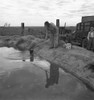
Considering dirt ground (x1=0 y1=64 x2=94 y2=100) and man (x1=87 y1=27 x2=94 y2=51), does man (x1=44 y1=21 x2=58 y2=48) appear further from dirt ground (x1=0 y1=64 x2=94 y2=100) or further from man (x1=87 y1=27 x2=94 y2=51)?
dirt ground (x1=0 y1=64 x2=94 y2=100)

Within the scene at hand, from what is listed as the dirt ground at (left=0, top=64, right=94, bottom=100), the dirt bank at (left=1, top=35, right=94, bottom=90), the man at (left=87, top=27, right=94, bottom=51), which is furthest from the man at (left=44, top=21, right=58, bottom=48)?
the dirt ground at (left=0, top=64, right=94, bottom=100)

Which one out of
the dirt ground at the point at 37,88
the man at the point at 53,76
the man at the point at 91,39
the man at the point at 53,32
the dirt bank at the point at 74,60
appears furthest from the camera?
the man at the point at 53,32

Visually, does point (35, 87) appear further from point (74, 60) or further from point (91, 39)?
point (91, 39)

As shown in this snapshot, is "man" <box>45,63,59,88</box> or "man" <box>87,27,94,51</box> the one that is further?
"man" <box>87,27,94,51</box>

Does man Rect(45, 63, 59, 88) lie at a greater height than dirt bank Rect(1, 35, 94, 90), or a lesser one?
lesser

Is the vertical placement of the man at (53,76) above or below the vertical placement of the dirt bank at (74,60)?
below

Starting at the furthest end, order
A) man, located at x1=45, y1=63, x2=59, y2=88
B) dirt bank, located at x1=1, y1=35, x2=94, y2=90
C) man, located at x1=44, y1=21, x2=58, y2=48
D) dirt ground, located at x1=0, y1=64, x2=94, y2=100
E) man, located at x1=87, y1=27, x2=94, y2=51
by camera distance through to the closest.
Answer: man, located at x1=44, y1=21, x2=58, y2=48 < man, located at x1=87, y1=27, x2=94, y2=51 < dirt bank, located at x1=1, y1=35, x2=94, y2=90 < man, located at x1=45, y1=63, x2=59, y2=88 < dirt ground, located at x1=0, y1=64, x2=94, y2=100

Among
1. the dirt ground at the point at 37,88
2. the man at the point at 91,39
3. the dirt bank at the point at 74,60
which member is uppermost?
the man at the point at 91,39

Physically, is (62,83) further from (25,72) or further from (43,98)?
(25,72)

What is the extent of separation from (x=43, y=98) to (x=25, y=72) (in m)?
Answer: 2.99

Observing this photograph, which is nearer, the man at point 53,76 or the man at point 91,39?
the man at point 53,76

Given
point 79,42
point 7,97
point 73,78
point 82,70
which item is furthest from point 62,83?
point 79,42

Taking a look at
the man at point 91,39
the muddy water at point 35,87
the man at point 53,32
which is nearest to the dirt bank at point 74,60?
the muddy water at point 35,87

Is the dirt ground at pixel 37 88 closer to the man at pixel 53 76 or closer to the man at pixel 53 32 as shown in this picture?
the man at pixel 53 76
